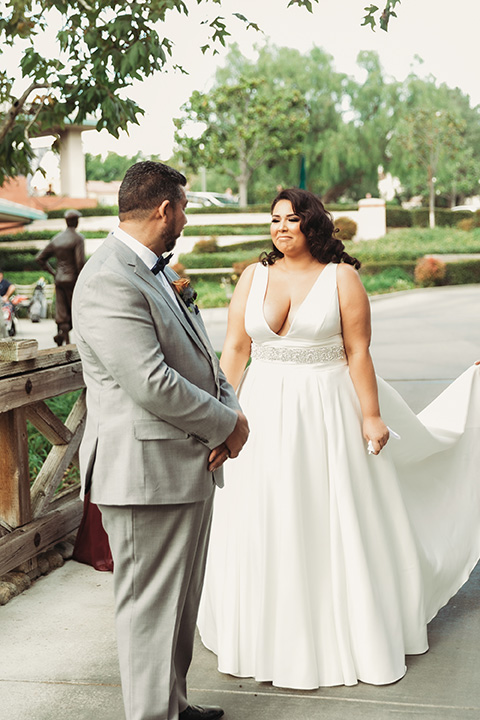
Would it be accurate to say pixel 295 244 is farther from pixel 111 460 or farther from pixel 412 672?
pixel 412 672

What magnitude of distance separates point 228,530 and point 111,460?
4.00ft

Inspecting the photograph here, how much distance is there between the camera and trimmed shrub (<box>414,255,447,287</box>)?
95.1 ft

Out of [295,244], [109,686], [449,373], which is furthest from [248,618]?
[449,373]

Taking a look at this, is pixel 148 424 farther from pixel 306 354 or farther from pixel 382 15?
pixel 382 15

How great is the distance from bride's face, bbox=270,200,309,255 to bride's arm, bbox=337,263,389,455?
0.69ft

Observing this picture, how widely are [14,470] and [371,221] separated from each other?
120ft

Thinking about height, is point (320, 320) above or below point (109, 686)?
above

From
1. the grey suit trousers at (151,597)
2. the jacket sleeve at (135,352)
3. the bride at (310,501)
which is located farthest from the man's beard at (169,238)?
the bride at (310,501)

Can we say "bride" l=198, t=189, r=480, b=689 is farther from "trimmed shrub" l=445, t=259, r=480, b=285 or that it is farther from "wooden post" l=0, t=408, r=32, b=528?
"trimmed shrub" l=445, t=259, r=480, b=285

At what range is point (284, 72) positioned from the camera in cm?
5312

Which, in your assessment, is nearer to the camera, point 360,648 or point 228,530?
point 360,648

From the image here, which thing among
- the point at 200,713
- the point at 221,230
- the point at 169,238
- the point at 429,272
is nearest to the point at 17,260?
the point at 221,230

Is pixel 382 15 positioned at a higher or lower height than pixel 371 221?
higher

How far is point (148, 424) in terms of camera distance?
7.81 ft
